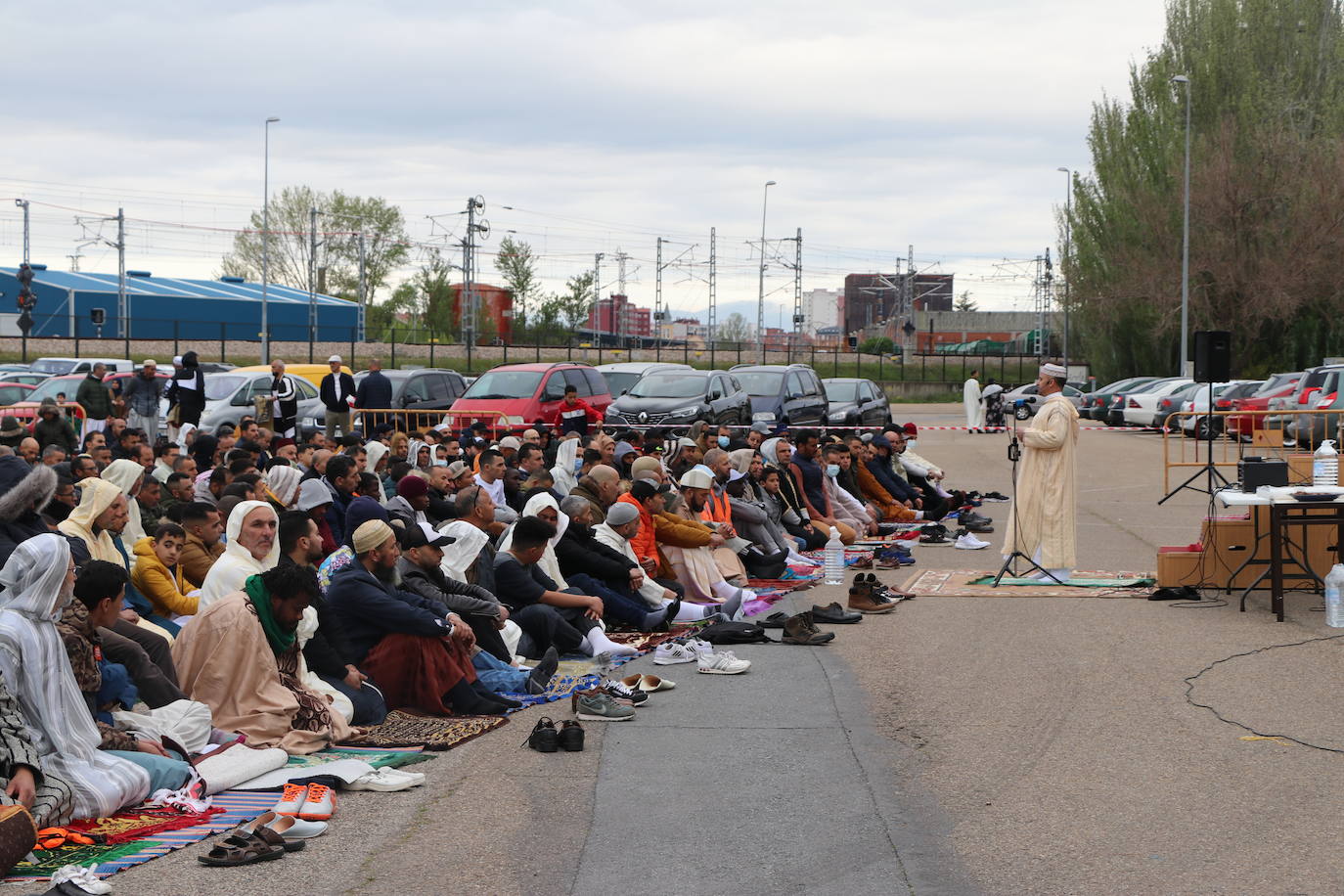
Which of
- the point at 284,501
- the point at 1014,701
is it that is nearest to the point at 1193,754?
the point at 1014,701

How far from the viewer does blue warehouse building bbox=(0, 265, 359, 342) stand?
7388cm

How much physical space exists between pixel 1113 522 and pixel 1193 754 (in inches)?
506

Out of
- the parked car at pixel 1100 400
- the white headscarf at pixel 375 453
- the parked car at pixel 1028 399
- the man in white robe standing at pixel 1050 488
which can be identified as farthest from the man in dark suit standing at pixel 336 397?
the parked car at pixel 1100 400

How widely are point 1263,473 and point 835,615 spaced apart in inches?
151

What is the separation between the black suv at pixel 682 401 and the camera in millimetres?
29031

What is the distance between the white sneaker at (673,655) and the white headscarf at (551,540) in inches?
42.1

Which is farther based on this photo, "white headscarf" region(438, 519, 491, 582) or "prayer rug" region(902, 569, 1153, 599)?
"prayer rug" region(902, 569, 1153, 599)

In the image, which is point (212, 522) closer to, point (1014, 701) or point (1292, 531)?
point (1014, 701)

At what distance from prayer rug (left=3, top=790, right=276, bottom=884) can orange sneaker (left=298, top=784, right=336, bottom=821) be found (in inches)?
9.9

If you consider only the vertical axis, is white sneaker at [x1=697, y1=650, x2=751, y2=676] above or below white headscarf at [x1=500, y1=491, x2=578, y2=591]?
below

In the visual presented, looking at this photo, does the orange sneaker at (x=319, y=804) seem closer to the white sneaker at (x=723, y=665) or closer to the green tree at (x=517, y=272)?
the white sneaker at (x=723, y=665)

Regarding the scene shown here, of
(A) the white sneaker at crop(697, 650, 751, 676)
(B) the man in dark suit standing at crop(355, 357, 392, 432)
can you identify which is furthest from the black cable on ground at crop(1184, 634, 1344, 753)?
(B) the man in dark suit standing at crop(355, 357, 392, 432)

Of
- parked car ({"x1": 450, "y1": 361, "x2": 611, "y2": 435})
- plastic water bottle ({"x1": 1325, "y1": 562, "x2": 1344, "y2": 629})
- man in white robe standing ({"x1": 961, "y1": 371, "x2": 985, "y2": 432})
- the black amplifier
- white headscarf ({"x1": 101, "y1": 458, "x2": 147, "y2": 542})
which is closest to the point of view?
plastic water bottle ({"x1": 1325, "y1": 562, "x2": 1344, "y2": 629})

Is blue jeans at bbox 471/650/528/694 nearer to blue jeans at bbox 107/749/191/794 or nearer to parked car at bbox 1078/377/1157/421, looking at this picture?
blue jeans at bbox 107/749/191/794
